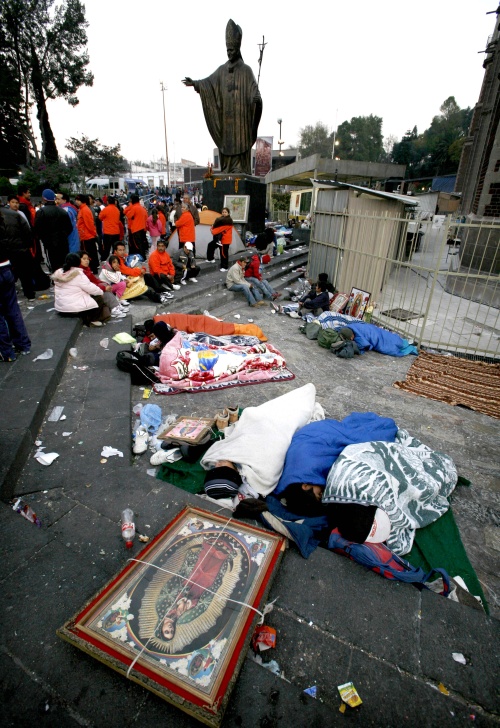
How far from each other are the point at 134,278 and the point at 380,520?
6194 mm

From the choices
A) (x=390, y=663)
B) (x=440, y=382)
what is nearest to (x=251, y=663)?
(x=390, y=663)

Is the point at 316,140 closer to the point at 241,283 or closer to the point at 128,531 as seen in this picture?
the point at 241,283

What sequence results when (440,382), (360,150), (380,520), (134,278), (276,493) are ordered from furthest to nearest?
1. (360,150)
2. (134,278)
3. (440,382)
4. (276,493)
5. (380,520)

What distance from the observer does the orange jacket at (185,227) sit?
895cm

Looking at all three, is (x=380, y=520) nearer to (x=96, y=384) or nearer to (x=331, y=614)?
(x=331, y=614)

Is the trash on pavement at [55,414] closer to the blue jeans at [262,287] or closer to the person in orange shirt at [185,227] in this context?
the blue jeans at [262,287]

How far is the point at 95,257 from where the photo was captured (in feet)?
29.0

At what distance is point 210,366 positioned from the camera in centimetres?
485

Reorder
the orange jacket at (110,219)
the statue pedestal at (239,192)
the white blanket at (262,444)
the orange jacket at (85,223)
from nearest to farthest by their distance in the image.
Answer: the white blanket at (262,444) < the orange jacket at (85,223) < the orange jacket at (110,219) < the statue pedestal at (239,192)

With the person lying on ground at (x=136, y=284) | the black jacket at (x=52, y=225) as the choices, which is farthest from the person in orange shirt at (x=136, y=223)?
the black jacket at (x=52, y=225)

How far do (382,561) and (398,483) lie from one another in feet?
1.91

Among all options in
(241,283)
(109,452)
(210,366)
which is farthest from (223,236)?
(109,452)

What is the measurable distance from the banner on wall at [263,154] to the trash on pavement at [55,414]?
30.4m

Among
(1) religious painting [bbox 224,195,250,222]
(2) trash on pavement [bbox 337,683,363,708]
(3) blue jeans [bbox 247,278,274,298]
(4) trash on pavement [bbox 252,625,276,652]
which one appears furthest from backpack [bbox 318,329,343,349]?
(1) religious painting [bbox 224,195,250,222]
